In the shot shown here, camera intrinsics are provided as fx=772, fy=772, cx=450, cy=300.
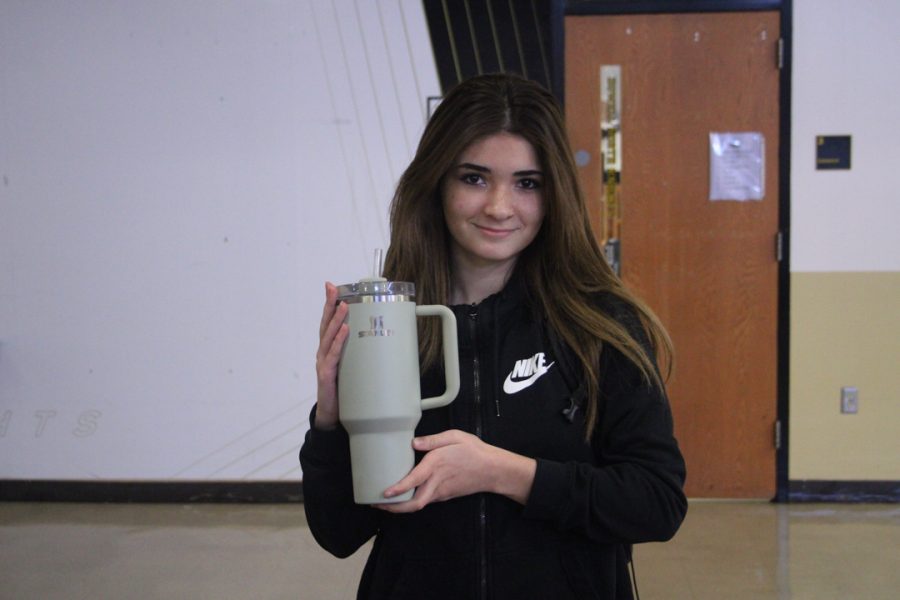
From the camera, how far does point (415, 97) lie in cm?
351

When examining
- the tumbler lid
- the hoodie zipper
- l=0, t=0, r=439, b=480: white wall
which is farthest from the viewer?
l=0, t=0, r=439, b=480: white wall

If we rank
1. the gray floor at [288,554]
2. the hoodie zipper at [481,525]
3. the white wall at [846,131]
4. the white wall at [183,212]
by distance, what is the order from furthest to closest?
the white wall at [183,212] < the white wall at [846,131] < the gray floor at [288,554] < the hoodie zipper at [481,525]

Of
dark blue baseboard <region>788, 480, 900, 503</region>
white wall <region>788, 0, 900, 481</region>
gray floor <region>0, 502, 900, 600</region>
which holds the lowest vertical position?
dark blue baseboard <region>788, 480, 900, 503</region>

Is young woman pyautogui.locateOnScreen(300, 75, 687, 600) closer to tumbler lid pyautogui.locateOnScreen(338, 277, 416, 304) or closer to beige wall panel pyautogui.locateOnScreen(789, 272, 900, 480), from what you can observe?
tumbler lid pyautogui.locateOnScreen(338, 277, 416, 304)

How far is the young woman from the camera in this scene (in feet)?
2.91

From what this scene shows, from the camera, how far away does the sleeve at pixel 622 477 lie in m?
0.88

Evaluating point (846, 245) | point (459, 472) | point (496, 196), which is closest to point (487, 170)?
point (496, 196)

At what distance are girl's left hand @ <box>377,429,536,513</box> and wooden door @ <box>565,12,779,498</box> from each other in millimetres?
2767

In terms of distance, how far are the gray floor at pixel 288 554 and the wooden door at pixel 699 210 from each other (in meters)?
0.38

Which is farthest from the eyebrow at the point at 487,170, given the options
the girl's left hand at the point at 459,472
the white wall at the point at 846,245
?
the white wall at the point at 846,245

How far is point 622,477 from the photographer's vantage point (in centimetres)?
90

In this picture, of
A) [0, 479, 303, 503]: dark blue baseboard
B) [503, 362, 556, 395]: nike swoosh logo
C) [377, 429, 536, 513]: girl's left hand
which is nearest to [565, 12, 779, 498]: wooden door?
[0, 479, 303, 503]: dark blue baseboard

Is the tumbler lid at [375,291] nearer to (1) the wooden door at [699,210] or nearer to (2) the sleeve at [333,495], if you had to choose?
(2) the sleeve at [333,495]

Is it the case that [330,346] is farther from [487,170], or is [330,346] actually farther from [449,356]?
[487,170]
